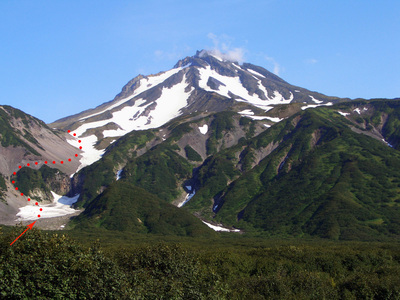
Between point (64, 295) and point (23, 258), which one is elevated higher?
point (23, 258)

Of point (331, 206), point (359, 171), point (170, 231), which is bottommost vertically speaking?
point (170, 231)

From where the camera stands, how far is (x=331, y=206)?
6688 inches

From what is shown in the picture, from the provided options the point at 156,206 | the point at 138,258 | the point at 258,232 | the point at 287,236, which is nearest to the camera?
the point at 138,258

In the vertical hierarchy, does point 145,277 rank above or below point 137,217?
above

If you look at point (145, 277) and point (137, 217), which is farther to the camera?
point (137, 217)

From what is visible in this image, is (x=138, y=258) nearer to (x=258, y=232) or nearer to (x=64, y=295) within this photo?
(x=64, y=295)

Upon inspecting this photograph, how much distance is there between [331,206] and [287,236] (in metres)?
23.2

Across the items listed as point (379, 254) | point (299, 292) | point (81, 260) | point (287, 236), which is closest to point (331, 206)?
point (287, 236)

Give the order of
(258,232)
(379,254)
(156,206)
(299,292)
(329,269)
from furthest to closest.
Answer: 1. (156,206)
2. (258,232)
3. (379,254)
4. (329,269)
5. (299,292)

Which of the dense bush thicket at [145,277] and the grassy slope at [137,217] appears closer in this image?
the dense bush thicket at [145,277]

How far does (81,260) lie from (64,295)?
5.44m

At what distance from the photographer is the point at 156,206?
191125 mm

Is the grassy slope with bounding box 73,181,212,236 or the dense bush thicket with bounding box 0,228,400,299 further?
the grassy slope with bounding box 73,181,212,236

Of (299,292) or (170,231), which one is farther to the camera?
(170,231)
